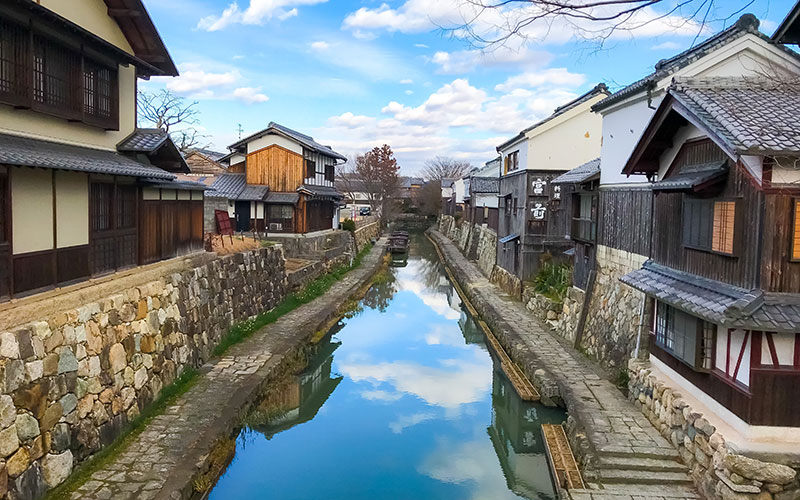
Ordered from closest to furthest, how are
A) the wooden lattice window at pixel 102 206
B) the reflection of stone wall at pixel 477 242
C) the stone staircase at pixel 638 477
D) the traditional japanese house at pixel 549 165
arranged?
the stone staircase at pixel 638 477
the wooden lattice window at pixel 102 206
the traditional japanese house at pixel 549 165
the reflection of stone wall at pixel 477 242

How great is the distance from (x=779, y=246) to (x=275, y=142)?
2728 centimetres

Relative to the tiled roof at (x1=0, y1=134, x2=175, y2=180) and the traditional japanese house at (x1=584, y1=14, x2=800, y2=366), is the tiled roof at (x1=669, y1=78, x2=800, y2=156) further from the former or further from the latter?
the tiled roof at (x1=0, y1=134, x2=175, y2=180)

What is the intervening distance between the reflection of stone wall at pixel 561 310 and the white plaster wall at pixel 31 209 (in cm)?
1334

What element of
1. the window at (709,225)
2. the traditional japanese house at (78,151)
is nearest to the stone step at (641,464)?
the window at (709,225)

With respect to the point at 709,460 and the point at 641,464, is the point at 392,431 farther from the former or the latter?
the point at 709,460

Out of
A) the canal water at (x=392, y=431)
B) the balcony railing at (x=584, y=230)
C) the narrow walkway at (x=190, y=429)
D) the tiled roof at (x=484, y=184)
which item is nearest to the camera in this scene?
the narrow walkway at (x=190, y=429)

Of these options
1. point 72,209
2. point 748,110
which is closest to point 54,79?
point 72,209

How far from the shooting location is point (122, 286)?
1076 centimetres

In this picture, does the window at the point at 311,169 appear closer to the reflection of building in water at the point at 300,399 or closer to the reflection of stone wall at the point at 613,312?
the reflection of building in water at the point at 300,399

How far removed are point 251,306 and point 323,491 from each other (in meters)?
9.79

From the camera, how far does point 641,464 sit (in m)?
8.55

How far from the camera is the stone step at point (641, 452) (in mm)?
8703

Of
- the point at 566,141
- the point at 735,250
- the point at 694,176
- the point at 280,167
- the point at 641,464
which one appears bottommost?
the point at 641,464

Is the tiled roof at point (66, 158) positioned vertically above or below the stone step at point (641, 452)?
above
